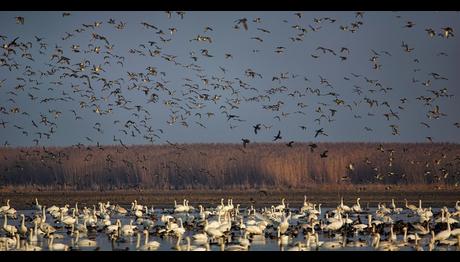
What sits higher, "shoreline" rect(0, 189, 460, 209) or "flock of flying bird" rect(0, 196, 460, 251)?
"shoreline" rect(0, 189, 460, 209)

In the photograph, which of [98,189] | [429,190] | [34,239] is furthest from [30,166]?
[34,239]

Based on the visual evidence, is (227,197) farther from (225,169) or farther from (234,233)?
(234,233)

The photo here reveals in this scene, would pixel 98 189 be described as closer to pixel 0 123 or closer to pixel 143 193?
pixel 143 193

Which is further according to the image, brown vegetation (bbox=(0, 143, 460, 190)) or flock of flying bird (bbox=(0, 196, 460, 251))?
brown vegetation (bbox=(0, 143, 460, 190))

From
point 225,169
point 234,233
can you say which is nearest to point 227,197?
point 225,169

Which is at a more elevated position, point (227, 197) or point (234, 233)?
point (227, 197)

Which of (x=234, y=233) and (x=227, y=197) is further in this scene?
(x=227, y=197)

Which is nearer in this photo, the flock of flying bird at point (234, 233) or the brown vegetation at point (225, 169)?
the flock of flying bird at point (234, 233)

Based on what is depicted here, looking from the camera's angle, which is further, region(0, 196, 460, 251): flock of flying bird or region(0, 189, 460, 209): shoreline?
region(0, 189, 460, 209): shoreline

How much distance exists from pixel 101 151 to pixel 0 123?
25730 mm

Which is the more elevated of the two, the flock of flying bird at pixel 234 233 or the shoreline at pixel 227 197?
the shoreline at pixel 227 197

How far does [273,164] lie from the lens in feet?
176
